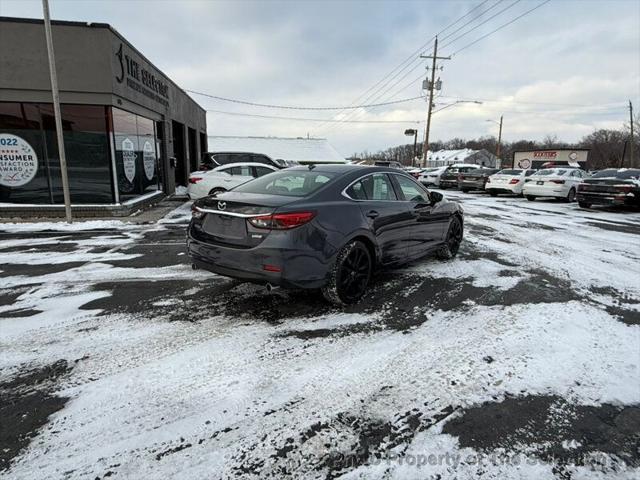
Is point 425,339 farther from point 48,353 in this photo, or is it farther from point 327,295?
point 48,353

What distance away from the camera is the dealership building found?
384 inches

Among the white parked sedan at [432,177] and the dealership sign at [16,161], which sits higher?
the dealership sign at [16,161]

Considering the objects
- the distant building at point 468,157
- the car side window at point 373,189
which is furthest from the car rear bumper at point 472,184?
the distant building at point 468,157

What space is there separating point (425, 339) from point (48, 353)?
3.23m

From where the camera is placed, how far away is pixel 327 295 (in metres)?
4.20

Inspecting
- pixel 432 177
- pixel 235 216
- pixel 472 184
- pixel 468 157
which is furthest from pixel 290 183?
pixel 468 157

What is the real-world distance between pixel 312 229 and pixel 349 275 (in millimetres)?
783

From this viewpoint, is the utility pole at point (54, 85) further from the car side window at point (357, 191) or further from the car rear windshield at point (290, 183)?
the car side window at point (357, 191)

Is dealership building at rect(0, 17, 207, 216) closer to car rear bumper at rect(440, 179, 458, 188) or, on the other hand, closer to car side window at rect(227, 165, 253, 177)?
car side window at rect(227, 165, 253, 177)

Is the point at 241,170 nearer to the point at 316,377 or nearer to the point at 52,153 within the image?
the point at 52,153

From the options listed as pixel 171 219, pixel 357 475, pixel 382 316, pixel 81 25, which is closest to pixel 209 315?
pixel 382 316

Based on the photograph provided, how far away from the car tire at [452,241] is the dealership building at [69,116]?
333 inches

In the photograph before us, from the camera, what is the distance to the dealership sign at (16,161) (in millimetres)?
10164

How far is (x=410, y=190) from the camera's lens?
5.57m
